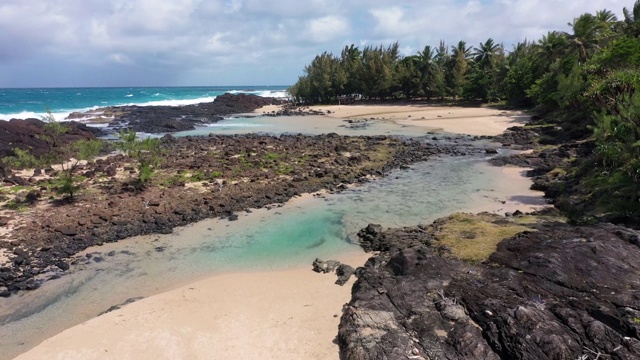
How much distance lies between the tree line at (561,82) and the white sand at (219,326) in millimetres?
10739

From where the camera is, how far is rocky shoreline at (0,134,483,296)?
1530cm

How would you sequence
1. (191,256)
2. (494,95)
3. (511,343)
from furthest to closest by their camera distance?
(494,95) → (191,256) → (511,343)

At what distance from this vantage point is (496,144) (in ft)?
125

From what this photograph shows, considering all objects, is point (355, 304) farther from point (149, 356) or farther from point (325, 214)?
point (325, 214)

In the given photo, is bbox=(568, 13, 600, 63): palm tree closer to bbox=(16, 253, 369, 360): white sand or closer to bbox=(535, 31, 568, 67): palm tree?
bbox=(535, 31, 568, 67): palm tree

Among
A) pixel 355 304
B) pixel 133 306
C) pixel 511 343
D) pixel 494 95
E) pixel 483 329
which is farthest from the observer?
pixel 494 95

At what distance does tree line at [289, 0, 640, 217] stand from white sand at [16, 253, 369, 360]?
10.7 m

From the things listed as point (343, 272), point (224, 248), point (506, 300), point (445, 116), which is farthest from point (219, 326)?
point (445, 116)

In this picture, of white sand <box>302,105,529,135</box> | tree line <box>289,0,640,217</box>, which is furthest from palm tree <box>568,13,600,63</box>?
white sand <box>302,105,529,135</box>

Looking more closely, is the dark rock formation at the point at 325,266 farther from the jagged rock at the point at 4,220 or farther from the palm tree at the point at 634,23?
the palm tree at the point at 634,23

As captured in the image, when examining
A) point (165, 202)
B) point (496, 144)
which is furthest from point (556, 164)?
point (165, 202)

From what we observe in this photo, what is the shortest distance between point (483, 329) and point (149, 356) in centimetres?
729

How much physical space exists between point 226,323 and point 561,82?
39.7m

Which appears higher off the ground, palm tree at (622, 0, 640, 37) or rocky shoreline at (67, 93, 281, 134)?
palm tree at (622, 0, 640, 37)
